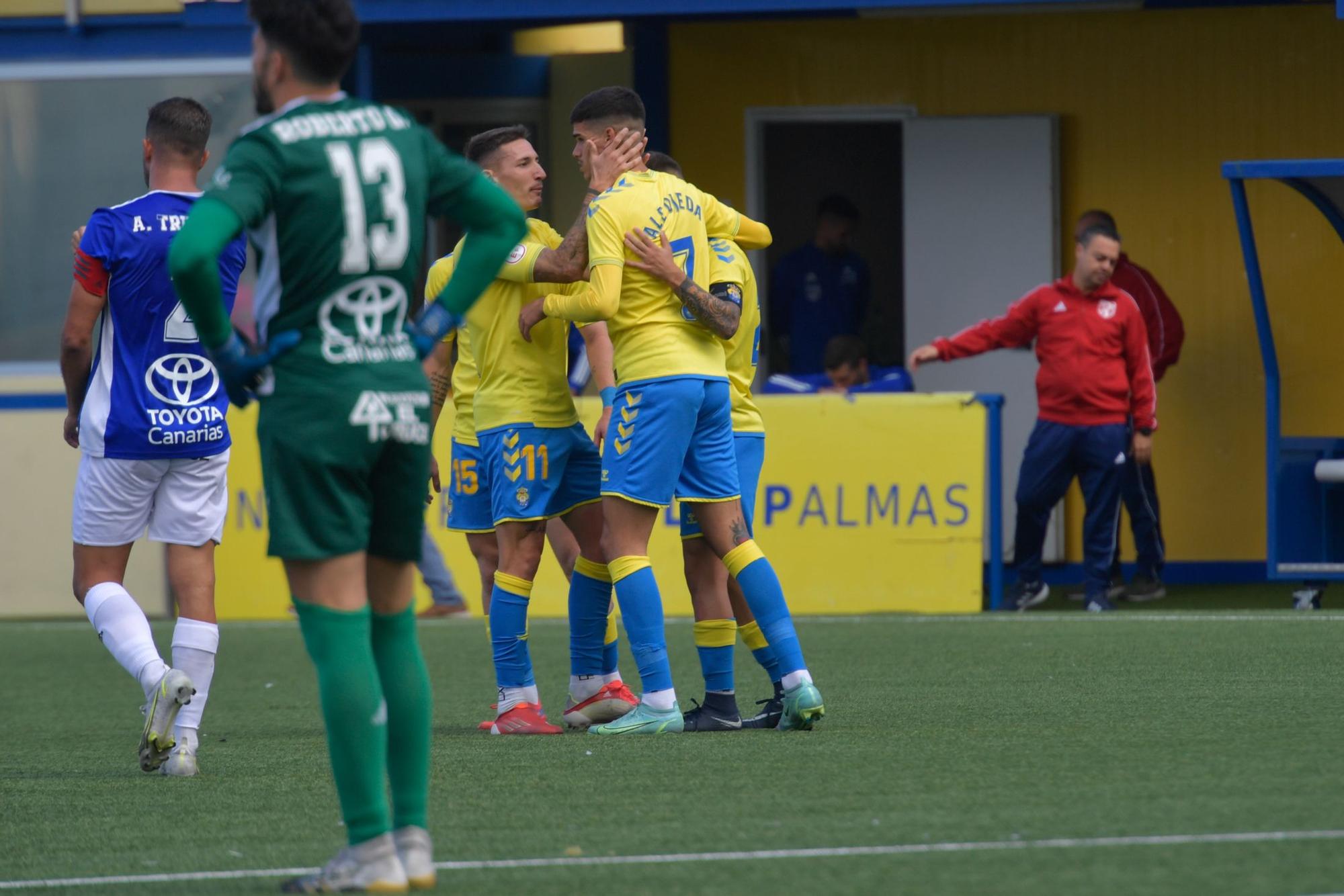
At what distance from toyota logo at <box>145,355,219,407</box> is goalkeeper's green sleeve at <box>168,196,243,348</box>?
78.4 inches

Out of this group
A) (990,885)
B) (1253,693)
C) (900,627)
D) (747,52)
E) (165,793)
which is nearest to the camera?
(990,885)

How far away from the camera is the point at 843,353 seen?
10.7 meters

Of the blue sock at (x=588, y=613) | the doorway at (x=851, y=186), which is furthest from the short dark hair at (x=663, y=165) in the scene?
the doorway at (x=851, y=186)

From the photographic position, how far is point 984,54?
12.3 m

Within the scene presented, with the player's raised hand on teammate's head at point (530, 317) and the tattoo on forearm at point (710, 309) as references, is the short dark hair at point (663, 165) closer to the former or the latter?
the player's raised hand on teammate's head at point (530, 317)

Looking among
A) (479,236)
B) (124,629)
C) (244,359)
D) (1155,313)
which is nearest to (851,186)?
(1155,313)

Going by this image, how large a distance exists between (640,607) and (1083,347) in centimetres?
510

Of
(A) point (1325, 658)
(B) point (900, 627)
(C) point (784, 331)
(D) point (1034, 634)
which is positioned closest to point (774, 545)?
(B) point (900, 627)

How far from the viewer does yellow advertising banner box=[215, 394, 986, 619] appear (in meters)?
10.2

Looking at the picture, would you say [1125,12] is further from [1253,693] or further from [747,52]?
[1253,693]

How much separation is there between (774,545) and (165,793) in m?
5.61

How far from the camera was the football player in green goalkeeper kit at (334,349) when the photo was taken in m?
3.63

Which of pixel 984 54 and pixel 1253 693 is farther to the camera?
pixel 984 54

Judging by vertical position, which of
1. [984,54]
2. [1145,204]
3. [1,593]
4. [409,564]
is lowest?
[1,593]
